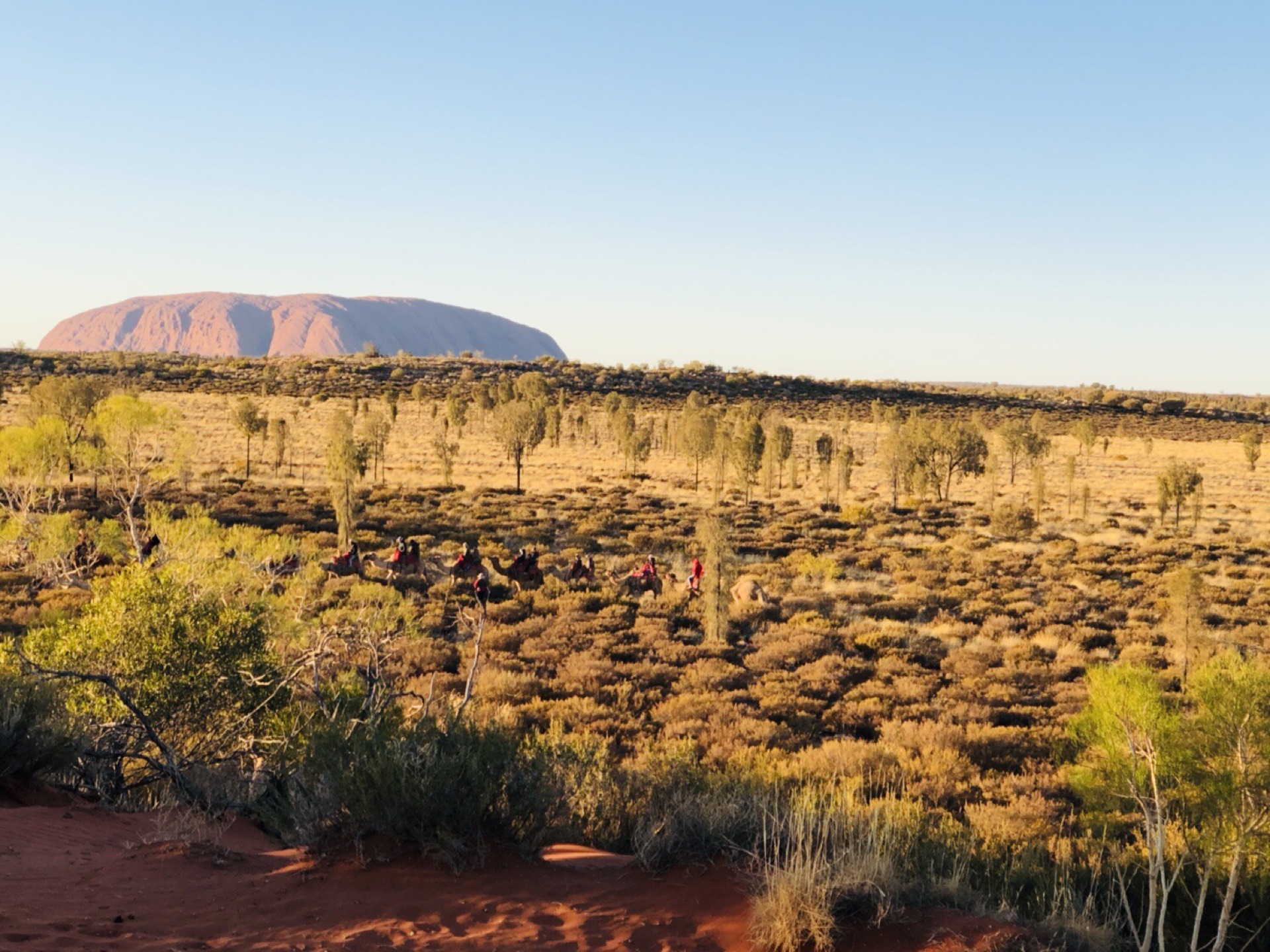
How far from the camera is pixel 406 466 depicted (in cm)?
4594

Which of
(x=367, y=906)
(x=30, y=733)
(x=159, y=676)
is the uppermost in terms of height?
(x=159, y=676)

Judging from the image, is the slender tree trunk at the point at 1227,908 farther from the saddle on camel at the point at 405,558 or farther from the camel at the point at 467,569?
the saddle on camel at the point at 405,558

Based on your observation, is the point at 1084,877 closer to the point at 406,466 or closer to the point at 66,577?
the point at 66,577

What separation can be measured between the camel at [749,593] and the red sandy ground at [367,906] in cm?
1401

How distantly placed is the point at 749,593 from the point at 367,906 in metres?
15.6

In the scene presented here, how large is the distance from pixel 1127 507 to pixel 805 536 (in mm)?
19441

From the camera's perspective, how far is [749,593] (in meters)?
20.4

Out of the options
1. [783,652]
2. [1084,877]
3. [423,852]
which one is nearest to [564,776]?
[423,852]

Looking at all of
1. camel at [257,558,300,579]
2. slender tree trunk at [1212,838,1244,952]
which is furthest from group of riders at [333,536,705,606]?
slender tree trunk at [1212,838,1244,952]

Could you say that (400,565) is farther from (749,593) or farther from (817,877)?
(817,877)

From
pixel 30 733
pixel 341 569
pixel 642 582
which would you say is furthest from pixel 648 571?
pixel 30 733

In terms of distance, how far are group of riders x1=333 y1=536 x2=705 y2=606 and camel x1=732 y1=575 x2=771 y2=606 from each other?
0.92 m

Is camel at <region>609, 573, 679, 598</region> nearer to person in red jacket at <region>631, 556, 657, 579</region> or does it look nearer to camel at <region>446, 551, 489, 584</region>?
person in red jacket at <region>631, 556, 657, 579</region>

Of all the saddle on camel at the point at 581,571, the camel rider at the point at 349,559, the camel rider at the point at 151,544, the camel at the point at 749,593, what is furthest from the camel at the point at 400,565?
the camel at the point at 749,593
